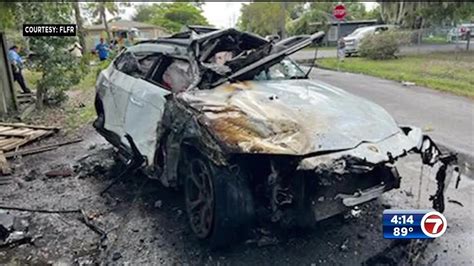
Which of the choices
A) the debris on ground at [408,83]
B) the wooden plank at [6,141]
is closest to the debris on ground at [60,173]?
the wooden plank at [6,141]

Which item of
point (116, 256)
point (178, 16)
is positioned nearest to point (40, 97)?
point (116, 256)

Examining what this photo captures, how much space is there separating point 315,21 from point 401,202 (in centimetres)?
3528

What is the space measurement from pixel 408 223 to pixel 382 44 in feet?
65.2

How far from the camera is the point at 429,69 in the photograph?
16.3 meters

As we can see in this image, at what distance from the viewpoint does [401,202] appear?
4.79 meters

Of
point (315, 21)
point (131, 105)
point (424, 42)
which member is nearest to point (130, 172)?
point (131, 105)

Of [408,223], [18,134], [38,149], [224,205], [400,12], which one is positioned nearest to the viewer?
[408,223]

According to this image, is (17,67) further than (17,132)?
Yes

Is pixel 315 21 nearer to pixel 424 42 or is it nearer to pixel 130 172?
pixel 424 42

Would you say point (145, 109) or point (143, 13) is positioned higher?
point (143, 13)

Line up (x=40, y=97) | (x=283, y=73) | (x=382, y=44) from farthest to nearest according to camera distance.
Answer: (x=382, y=44), (x=40, y=97), (x=283, y=73)

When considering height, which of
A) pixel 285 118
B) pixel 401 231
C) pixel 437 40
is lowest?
pixel 437 40

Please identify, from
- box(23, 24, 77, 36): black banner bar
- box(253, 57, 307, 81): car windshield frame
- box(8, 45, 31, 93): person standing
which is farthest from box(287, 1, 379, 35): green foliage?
box(253, 57, 307, 81): car windshield frame

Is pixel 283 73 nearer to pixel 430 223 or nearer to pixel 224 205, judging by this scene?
pixel 224 205
